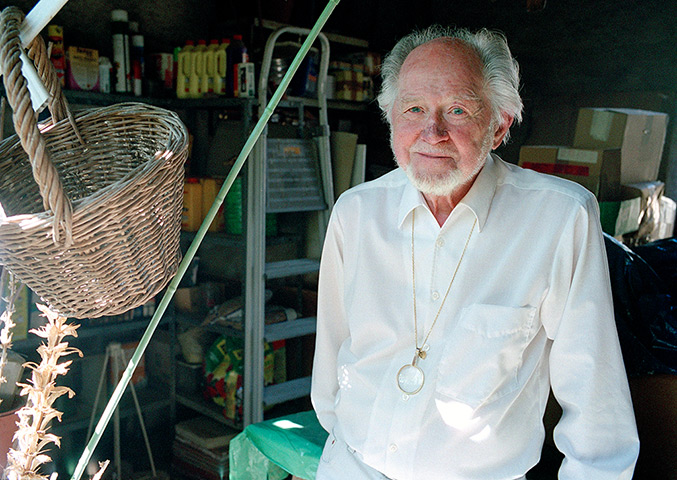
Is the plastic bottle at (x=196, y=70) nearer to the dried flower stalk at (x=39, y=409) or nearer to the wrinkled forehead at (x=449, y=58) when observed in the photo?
the wrinkled forehead at (x=449, y=58)

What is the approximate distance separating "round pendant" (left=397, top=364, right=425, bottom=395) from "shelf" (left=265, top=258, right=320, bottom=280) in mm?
1741

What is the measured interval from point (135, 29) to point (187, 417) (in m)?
2.33

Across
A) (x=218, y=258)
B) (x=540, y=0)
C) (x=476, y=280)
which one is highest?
(x=540, y=0)

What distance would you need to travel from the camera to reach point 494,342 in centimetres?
134

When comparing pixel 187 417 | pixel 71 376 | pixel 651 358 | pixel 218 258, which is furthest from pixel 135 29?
pixel 651 358

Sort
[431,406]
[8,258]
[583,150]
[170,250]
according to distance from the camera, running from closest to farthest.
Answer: [8,258] → [170,250] → [431,406] → [583,150]

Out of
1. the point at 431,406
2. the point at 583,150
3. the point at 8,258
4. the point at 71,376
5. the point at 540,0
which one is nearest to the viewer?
the point at 8,258

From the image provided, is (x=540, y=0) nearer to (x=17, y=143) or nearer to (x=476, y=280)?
(x=476, y=280)

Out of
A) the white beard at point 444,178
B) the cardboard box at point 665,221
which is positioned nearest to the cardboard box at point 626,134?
the cardboard box at point 665,221

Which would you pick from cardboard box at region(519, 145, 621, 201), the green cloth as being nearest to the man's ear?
the green cloth

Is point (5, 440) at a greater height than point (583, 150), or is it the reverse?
point (583, 150)

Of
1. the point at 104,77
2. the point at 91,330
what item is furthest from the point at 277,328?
the point at 104,77

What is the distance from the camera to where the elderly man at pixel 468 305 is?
51.1 inches

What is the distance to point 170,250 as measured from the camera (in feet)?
3.56
